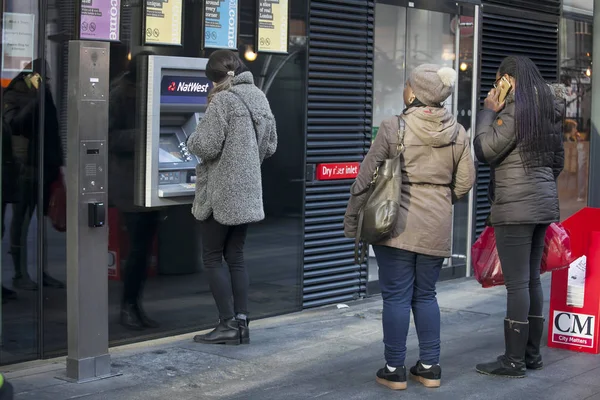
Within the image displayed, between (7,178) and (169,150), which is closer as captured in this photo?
(7,178)

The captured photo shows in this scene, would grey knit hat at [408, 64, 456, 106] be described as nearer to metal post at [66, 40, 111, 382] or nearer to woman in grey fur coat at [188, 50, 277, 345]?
woman in grey fur coat at [188, 50, 277, 345]

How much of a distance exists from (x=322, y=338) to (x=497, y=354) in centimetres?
122

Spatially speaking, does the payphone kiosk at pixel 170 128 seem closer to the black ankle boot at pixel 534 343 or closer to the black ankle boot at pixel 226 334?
the black ankle boot at pixel 226 334

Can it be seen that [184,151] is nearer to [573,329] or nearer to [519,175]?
[519,175]

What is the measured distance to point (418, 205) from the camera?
219 inches

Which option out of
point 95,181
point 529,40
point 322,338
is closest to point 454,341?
point 322,338

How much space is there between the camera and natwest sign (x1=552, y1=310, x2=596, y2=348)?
6773 millimetres

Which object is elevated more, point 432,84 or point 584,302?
point 432,84

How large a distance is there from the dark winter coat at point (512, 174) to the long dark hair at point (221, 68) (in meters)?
1.62

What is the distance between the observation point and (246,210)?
251 inches

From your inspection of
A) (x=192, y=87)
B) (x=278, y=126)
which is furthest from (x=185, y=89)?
(x=278, y=126)

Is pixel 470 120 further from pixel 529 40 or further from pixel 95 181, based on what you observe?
pixel 95 181

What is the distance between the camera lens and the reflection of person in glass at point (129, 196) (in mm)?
6410

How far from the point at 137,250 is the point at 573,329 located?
3.02 meters
